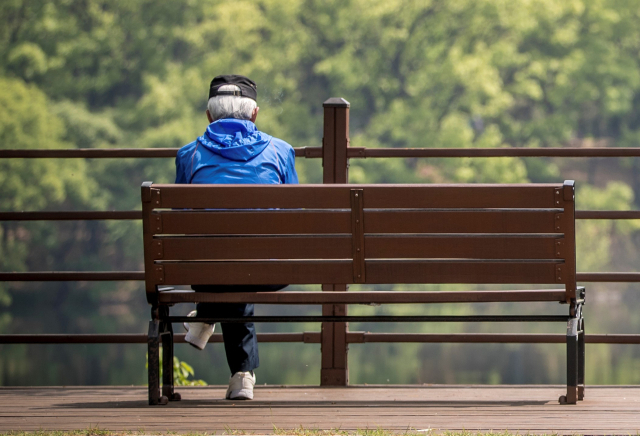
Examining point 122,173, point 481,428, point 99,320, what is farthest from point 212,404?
point 122,173

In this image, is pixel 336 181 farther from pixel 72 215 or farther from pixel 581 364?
pixel 581 364

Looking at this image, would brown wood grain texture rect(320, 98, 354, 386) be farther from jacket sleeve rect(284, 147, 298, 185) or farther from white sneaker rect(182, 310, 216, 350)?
white sneaker rect(182, 310, 216, 350)

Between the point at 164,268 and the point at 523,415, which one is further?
the point at 164,268

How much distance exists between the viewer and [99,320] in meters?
24.4

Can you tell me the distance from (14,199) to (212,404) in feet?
74.4

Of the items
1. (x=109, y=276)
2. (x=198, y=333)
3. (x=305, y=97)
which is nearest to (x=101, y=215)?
(x=109, y=276)

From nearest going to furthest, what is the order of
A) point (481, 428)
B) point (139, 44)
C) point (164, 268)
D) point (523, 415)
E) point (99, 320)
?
point (481, 428)
point (523, 415)
point (164, 268)
point (99, 320)
point (139, 44)

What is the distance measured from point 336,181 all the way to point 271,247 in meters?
1.02

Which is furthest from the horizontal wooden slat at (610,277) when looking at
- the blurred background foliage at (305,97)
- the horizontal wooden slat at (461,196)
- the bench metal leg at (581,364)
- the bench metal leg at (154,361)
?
the blurred background foliage at (305,97)

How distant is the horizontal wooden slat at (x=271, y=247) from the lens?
10.3 ft

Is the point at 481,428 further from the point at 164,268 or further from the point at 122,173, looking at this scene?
the point at 122,173

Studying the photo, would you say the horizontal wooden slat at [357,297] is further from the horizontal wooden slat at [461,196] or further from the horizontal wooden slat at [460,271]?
the horizontal wooden slat at [461,196]

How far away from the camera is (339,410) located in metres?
3.11

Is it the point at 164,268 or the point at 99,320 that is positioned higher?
the point at 164,268
